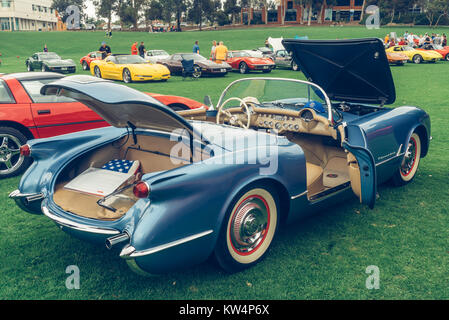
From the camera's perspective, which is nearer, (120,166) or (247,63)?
(120,166)

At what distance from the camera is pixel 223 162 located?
9.62 ft

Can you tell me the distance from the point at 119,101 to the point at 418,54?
2552 centimetres

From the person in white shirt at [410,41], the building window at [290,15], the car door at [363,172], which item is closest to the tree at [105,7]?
the building window at [290,15]

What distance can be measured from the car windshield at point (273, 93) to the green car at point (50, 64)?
61.6ft

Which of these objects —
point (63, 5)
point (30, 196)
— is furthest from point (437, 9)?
point (63, 5)

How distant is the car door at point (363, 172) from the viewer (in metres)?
3.45

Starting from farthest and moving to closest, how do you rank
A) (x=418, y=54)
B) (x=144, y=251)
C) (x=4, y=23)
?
(x=4, y=23) < (x=418, y=54) < (x=144, y=251)

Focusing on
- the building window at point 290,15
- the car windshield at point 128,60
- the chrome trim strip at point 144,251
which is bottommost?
the chrome trim strip at point 144,251

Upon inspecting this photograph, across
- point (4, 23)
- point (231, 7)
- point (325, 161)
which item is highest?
point (231, 7)

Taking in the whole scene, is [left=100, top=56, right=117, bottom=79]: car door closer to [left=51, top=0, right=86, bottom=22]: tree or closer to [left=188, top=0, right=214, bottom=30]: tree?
[left=188, top=0, right=214, bottom=30]: tree

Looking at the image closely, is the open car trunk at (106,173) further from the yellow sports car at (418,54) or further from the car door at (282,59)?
the yellow sports car at (418,54)

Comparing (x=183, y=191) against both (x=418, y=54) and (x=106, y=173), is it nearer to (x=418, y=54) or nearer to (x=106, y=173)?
(x=106, y=173)

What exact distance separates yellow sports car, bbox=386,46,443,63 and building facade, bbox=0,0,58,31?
8559 cm

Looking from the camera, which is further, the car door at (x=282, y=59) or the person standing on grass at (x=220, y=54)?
the car door at (x=282, y=59)
